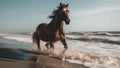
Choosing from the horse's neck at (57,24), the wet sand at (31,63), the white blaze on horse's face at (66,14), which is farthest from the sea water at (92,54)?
the white blaze on horse's face at (66,14)

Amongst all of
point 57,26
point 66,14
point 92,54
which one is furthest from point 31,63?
point 92,54

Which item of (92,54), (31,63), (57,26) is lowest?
(92,54)

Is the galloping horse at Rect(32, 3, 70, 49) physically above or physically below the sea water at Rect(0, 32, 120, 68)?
above

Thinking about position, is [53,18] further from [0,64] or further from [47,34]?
[0,64]

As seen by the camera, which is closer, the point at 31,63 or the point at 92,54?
the point at 31,63

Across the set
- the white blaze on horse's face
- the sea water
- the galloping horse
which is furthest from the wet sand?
the white blaze on horse's face

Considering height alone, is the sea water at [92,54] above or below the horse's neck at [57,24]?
below

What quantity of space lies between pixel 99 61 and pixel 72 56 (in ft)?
5.02

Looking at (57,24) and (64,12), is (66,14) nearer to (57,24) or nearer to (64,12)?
(64,12)

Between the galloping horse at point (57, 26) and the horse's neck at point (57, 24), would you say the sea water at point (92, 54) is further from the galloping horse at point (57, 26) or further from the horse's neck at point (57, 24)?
the horse's neck at point (57, 24)

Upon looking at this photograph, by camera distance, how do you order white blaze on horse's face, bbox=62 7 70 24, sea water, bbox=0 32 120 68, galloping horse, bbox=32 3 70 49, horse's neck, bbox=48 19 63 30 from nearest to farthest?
sea water, bbox=0 32 120 68 → white blaze on horse's face, bbox=62 7 70 24 → galloping horse, bbox=32 3 70 49 → horse's neck, bbox=48 19 63 30

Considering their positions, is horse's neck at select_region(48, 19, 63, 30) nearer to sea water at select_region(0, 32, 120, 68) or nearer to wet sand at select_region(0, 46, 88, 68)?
sea water at select_region(0, 32, 120, 68)

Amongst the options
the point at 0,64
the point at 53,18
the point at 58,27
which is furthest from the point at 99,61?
the point at 0,64

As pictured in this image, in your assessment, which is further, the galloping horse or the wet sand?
the galloping horse
